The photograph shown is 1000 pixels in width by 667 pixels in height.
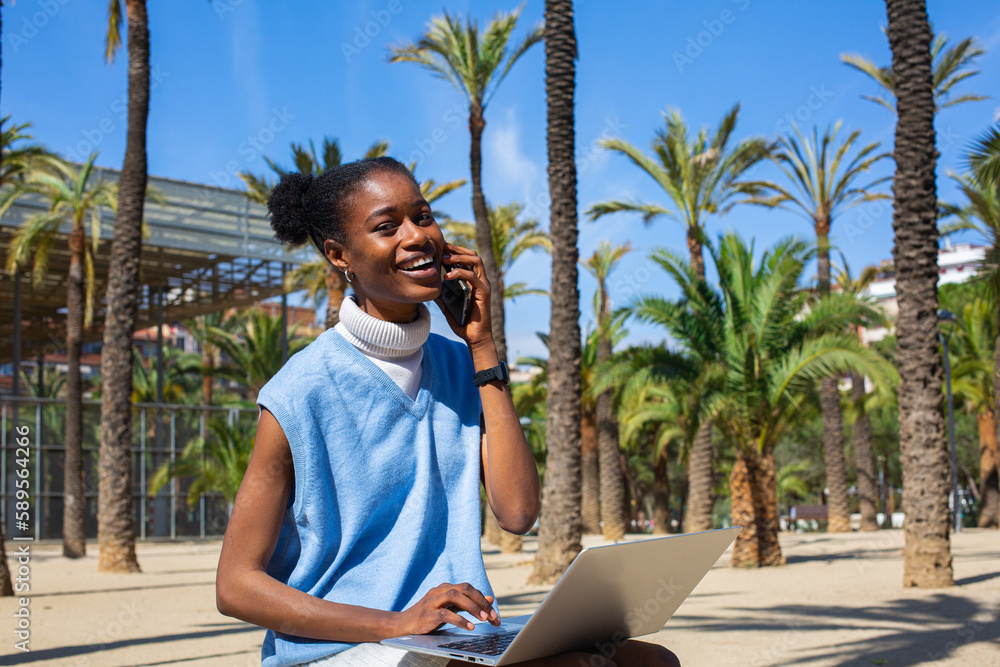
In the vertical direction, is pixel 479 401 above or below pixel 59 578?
above

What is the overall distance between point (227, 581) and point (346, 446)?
1.13ft

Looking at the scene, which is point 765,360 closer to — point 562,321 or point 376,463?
point 562,321

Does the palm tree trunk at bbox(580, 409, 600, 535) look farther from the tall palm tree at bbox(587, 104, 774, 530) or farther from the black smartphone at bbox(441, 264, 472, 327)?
the black smartphone at bbox(441, 264, 472, 327)

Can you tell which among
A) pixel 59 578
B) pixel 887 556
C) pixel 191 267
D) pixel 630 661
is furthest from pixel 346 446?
pixel 191 267

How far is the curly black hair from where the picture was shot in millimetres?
1950

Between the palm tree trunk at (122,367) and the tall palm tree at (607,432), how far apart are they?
11.2m

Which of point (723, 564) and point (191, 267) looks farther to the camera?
point (191, 267)

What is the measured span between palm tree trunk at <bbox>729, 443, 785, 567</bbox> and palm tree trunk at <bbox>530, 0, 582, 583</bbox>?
3427mm

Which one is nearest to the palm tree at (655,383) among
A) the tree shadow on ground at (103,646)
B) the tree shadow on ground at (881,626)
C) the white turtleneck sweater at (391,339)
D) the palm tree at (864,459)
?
the palm tree at (864,459)

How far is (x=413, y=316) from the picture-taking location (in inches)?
77.8

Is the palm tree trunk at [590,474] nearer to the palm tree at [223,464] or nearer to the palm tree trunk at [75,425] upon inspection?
the palm tree at [223,464]

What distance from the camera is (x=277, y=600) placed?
1.62 m

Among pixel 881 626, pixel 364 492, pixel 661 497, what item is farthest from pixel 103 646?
pixel 661 497

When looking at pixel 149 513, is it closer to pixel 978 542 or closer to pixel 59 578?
pixel 59 578
